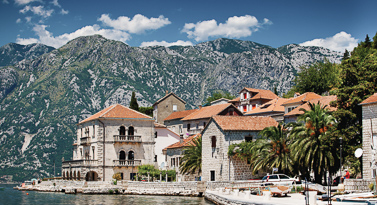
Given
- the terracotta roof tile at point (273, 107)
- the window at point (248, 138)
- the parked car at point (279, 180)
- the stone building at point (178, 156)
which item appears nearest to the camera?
the parked car at point (279, 180)

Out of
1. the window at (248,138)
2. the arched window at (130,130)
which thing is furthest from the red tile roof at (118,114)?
the window at (248,138)

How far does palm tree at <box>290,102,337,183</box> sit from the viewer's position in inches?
1629

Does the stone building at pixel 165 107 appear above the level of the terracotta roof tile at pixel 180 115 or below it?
above

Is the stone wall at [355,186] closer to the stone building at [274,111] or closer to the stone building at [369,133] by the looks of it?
the stone building at [369,133]

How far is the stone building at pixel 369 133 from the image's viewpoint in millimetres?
36438

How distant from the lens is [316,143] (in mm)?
42219

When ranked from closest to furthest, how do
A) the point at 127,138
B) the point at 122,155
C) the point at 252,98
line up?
the point at 127,138 < the point at 122,155 < the point at 252,98

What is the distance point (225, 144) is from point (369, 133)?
1802 cm

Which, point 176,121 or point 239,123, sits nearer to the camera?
point 239,123

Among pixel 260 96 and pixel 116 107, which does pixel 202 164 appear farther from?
pixel 260 96

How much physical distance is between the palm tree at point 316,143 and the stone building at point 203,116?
29699 millimetres

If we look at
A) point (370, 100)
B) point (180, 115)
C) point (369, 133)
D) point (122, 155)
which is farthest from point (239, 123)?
point (180, 115)

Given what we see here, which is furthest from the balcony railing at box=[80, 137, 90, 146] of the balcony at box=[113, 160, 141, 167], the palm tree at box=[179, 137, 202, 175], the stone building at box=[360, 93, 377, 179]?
the stone building at box=[360, 93, 377, 179]

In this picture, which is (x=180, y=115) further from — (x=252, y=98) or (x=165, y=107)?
(x=252, y=98)
